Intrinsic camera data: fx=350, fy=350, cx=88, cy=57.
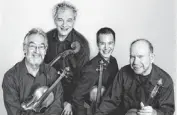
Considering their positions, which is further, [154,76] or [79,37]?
[79,37]

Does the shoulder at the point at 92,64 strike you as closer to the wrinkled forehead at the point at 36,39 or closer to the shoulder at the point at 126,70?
the shoulder at the point at 126,70

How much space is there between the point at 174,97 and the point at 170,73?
154 millimetres

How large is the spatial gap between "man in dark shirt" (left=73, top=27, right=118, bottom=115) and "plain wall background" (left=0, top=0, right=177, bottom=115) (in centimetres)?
4

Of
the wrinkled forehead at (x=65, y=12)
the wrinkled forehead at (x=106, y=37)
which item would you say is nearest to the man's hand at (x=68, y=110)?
the wrinkled forehead at (x=106, y=37)

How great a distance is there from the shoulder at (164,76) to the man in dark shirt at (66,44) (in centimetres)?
44

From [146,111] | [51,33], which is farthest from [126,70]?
[51,33]

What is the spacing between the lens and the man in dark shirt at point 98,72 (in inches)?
87.4

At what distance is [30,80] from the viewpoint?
225 cm

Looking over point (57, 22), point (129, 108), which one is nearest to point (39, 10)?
point (57, 22)

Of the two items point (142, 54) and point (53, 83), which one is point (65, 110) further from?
point (142, 54)

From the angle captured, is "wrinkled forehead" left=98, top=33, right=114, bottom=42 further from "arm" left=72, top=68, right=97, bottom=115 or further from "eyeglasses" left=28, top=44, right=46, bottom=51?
"eyeglasses" left=28, top=44, right=46, bottom=51

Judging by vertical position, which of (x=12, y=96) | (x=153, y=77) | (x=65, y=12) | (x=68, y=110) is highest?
(x=65, y=12)

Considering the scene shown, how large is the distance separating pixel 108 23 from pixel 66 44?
0.31 m

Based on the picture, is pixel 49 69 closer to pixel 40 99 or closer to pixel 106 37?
pixel 40 99
